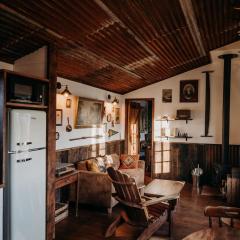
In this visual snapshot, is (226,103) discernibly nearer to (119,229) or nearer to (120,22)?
(120,22)

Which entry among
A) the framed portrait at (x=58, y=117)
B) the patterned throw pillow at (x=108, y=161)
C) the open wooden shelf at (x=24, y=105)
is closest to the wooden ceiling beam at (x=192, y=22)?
the open wooden shelf at (x=24, y=105)

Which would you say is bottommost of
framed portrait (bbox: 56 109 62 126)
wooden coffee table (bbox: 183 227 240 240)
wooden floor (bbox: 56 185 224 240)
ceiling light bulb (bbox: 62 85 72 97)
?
wooden floor (bbox: 56 185 224 240)

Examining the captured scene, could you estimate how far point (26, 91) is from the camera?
3008mm

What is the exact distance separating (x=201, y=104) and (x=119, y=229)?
4.15 m

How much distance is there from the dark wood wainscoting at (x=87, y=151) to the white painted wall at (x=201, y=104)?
1149 mm

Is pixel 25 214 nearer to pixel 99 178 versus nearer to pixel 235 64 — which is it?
pixel 99 178

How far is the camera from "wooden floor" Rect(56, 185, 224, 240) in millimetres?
3672

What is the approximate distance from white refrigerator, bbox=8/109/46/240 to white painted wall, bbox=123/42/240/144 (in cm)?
450

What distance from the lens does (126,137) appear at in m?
7.78

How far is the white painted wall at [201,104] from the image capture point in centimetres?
650

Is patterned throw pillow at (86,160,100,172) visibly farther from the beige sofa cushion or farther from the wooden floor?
the beige sofa cushion

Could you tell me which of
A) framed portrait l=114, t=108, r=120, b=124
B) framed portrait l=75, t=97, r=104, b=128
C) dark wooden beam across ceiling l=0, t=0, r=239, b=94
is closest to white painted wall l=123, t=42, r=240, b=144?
framed portrait l=114, t=108, r=120, b=124

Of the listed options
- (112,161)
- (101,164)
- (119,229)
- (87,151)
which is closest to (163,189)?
(119,229)

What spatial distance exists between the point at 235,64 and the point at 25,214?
18.6ft
